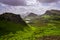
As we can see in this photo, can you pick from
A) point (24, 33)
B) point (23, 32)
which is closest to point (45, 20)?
point (23, 32)

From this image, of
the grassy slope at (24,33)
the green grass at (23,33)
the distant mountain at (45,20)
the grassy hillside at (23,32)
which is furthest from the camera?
the distant mountain at (45,20)

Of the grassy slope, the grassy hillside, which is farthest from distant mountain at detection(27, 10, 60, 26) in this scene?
the grassy slope

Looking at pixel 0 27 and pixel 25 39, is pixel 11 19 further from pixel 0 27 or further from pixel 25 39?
pixel 25 39

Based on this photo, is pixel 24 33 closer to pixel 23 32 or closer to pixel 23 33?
pixel 23 33

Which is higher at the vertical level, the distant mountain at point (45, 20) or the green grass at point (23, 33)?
the green grass at point (23, 33)

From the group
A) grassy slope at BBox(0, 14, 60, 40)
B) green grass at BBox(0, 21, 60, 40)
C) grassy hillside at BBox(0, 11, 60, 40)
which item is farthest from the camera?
grassy hillside at BBox(0, 11, 60, 40)

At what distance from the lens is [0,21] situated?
66.4 m

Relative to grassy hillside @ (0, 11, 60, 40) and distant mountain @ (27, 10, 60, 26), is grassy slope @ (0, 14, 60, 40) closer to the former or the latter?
grassy hillside @ (0, 11, 60, 40)

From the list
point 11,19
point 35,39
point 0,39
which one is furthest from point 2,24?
point 35,39

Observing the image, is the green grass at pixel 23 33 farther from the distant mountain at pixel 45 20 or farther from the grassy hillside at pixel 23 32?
the distant mountain at pixel 45 20

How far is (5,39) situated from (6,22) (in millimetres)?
25034

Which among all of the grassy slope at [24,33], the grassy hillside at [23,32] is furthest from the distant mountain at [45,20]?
the grassy slope at [24,33]

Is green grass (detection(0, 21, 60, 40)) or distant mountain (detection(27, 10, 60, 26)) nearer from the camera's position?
green grass (detection(0, 21, 60, 40))

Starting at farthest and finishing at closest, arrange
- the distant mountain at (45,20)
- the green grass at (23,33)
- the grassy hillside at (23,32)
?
the distant mountain at (45,20)
the grassy hillside at (23,32)
the green grass at (23,33)
